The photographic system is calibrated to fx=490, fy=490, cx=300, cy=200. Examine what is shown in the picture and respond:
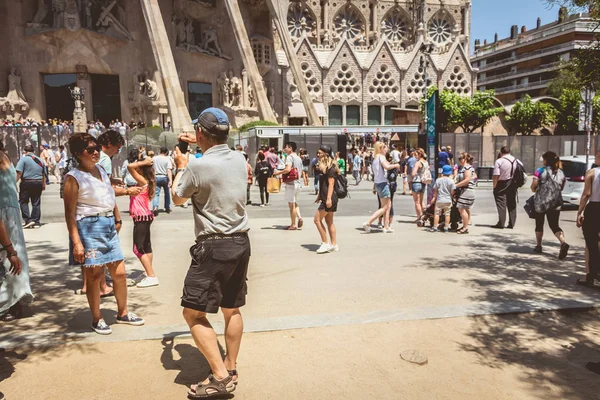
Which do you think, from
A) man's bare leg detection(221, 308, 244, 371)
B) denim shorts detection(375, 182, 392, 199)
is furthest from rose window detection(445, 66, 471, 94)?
man's bare leg detection(221, 308, 244, 371)

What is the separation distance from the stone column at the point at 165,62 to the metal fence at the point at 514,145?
48.8ft

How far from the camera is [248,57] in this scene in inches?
1307

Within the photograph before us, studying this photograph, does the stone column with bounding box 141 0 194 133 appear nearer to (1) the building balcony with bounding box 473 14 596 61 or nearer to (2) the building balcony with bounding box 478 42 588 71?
(1) the building balcony with bounding box 473 14 596 61

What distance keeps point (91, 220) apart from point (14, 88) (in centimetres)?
3007

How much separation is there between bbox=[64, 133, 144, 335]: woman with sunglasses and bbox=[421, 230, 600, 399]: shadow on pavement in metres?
3.00

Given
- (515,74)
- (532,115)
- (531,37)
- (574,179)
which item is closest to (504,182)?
(574,179)

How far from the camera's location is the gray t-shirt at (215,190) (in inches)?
119

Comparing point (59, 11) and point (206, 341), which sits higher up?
point (59, 11)

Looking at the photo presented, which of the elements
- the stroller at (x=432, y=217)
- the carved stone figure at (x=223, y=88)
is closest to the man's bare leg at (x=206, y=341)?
the stroller at (x=432, y=217)

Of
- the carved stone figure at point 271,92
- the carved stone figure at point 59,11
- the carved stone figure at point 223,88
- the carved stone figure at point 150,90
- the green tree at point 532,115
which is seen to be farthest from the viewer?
the green tree at point 532,115

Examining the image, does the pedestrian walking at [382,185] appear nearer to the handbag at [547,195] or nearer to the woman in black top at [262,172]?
the handbag at [547,195]

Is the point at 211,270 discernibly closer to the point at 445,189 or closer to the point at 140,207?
the point at 140,207

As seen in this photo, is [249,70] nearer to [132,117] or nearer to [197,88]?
[197,88]

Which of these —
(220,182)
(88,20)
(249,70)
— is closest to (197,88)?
(249,70)
